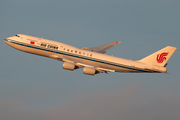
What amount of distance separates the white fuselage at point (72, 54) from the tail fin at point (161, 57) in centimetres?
156

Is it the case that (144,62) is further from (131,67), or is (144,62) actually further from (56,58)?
(56,58)

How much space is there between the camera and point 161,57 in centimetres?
8081

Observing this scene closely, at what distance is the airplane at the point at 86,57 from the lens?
78.1 meters

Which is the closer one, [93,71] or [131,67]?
[93,71]

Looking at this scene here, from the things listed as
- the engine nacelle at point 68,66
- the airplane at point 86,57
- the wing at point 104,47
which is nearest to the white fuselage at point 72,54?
the airplane at point 86,57

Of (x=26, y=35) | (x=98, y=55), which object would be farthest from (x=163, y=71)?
(x=26, y=35)

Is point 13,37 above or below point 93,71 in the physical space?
above

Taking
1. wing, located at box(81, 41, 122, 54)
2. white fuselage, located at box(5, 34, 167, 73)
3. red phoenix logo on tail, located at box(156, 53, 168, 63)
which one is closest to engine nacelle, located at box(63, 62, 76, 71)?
white fuselage, located at box(5, 34, 167, 73)

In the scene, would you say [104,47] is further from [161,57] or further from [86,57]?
[161,57]

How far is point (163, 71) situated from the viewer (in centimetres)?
7888

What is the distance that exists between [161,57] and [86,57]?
22.1 m

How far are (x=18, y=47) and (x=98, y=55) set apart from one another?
76.3ft

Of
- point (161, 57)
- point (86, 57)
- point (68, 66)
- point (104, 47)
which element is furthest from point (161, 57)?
point (68, 66)

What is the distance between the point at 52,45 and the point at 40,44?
11.2 ft
